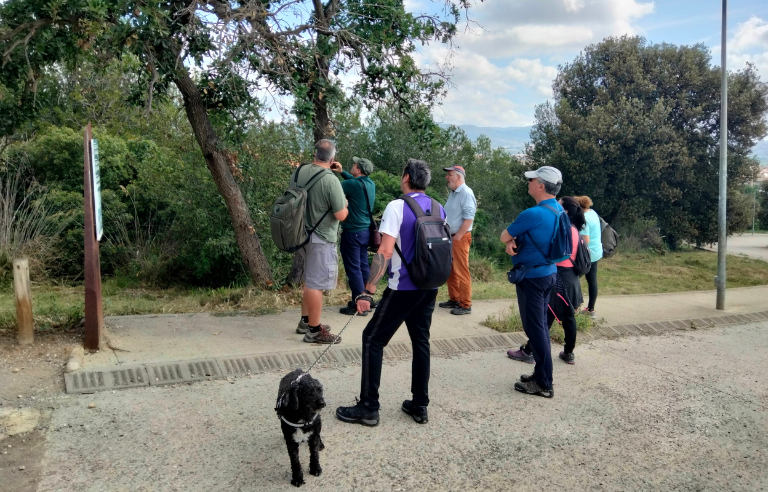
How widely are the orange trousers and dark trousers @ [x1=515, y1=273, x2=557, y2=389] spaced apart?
2.45 metres

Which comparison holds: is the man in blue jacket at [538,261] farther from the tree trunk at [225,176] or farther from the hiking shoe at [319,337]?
the tree trunk at [225,176]

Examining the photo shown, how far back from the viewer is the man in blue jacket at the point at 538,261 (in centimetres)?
480

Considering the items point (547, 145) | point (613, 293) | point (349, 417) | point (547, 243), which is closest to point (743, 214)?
point (547, 145)

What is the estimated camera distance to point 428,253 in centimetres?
402

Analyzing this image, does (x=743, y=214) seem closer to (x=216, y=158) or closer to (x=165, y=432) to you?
(x=216, y=158)

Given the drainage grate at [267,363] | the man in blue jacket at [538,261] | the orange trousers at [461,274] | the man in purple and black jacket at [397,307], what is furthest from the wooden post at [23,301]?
the orange trousers at [461,274]

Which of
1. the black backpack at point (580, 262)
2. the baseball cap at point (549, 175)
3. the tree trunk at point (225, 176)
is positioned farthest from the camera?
the tree trunk at point (225, 176)

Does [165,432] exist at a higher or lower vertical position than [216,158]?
lower

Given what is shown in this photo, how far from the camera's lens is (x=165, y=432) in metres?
3.83

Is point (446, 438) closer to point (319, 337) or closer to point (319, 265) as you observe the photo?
point (319, 337)

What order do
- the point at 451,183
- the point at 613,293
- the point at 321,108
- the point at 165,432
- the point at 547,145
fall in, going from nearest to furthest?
the point at 165,432, the point at 451,183, the point at 321,108, the point at 613,293, the point at 547,145

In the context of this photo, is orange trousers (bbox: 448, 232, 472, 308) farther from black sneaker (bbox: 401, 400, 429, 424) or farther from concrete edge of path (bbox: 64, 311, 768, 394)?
black sneaker (bbox: 401, 400, 429, 424)

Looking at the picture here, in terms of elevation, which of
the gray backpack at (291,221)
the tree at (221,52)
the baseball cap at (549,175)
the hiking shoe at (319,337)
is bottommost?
the hiking shoe at (319,337)

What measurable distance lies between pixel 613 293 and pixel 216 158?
24.6ft
